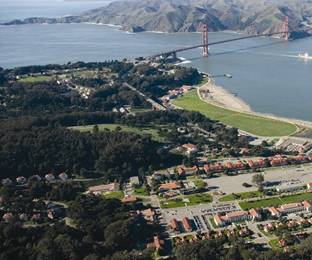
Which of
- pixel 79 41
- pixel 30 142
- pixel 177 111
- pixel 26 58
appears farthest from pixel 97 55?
pixel 30 142

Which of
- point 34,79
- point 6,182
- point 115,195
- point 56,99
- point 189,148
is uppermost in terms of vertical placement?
point 34,79

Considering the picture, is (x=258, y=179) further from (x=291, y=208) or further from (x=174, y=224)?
(x=174, y=224)

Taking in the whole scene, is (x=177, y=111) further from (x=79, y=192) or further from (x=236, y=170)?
(x=79, y=192)

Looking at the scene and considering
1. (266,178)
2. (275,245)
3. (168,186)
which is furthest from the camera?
(266,178)

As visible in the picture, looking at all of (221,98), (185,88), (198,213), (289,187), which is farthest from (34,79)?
(289,187)

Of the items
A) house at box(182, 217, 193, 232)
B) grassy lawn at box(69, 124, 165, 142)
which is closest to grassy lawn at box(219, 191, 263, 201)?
house at box(182, 217, 193, 232)

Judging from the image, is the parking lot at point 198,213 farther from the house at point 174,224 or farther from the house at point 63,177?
the house at point 63,177
